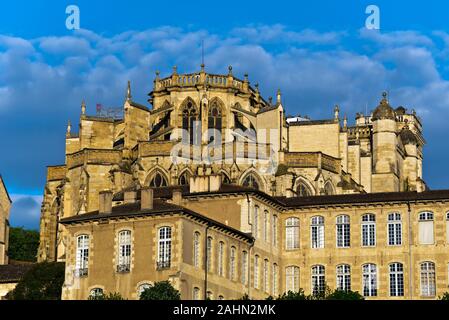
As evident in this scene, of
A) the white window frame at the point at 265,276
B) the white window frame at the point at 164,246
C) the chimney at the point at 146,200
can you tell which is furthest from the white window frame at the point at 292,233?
the white window frame at the point at 164,246

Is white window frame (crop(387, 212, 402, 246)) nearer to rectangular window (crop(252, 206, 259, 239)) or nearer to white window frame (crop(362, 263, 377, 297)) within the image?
white window frame (crop(362, 263, 377, 297))

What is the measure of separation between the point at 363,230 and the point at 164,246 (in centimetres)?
1482

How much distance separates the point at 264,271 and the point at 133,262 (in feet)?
34.8

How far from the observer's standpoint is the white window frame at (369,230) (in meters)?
79.8

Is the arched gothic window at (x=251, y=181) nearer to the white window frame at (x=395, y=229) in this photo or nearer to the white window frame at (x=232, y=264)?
the white window frame at (x=395, y=229)

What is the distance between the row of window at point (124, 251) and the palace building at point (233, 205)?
0.23ft

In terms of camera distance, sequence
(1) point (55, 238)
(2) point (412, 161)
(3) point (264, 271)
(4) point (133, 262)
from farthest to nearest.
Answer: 1. (2) point (412, 161)
2. (1) point (55, 238)
3. (3) point (264, 271)
4. (4) point (133, 262)

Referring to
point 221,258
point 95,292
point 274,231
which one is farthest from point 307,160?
point 95,292

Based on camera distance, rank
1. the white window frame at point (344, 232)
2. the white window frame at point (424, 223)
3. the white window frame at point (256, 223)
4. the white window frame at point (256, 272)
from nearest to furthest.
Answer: the white window frame at point (256, 272) → the white window frame at point (256, 223) → the white window frame at point (424, 223) → the white window frame at point (344, 232)

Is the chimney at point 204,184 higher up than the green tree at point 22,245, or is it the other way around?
the green tree at point 22,245

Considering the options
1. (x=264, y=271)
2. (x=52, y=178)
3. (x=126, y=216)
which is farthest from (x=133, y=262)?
(x=52, y=178)

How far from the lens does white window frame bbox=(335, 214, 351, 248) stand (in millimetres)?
80312
